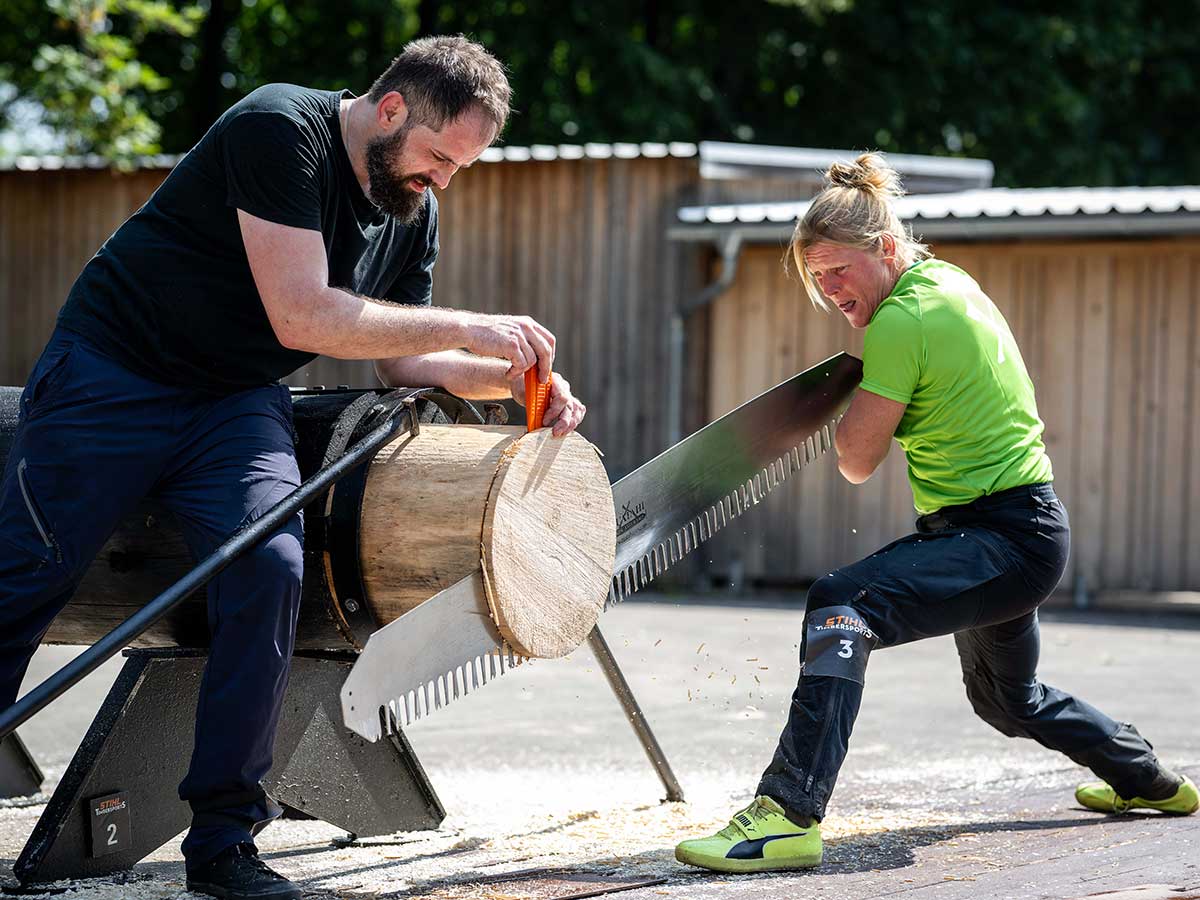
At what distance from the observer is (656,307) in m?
13.3

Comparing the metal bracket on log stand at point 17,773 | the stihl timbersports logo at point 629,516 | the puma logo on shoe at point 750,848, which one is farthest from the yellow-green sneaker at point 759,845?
the metal bracket on log stand at point 17,773

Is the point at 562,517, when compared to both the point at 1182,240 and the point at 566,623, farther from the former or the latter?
the point at 1182,240

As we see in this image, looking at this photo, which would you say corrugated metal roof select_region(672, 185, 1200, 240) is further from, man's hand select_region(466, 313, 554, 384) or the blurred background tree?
the blurred background tree

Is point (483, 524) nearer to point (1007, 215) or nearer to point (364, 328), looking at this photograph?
point (364, 328)

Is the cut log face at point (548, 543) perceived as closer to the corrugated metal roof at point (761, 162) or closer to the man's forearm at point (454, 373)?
the man's forearm at point (454, 373)

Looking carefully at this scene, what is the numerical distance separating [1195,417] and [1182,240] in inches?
54.6

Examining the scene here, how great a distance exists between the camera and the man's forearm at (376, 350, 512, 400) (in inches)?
Result: 166

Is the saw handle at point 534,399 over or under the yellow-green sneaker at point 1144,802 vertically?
over

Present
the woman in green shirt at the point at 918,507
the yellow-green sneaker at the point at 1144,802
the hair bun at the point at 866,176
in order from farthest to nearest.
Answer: the yellow-green sneaker at the point at 1144,802
the hair bun at the point at 866,176
the woman in green shirt at the point at 918,507

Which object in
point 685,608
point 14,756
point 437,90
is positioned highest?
point 437,90

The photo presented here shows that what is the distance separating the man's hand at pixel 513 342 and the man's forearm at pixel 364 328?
4 cm

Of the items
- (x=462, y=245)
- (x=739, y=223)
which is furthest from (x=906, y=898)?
(x=462, y=245)

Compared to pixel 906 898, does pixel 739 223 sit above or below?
above

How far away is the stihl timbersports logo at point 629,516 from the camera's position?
4500 millimetres
